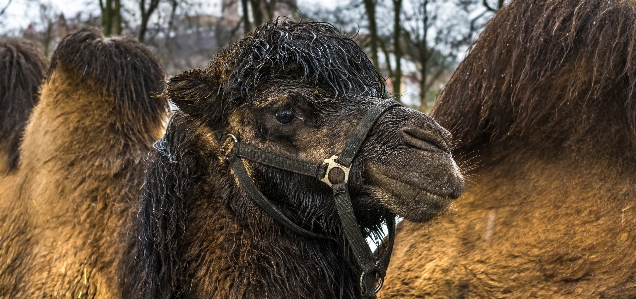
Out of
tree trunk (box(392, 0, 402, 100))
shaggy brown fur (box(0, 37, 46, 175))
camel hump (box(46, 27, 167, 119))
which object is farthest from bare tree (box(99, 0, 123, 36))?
camel hump (box(46, 27, 167, 119))

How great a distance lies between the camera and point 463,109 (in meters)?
3.59

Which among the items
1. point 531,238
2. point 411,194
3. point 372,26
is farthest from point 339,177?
point 372,26

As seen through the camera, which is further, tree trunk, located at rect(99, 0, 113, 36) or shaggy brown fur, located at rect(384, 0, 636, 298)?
tree trunk, located at rect(99, 0, 113, 36)

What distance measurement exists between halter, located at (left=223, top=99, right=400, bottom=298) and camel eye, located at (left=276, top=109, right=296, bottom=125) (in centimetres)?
12

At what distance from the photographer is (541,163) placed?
336 cm

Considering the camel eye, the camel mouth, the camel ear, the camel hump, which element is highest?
the camel hump

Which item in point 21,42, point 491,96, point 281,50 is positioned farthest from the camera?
point 21,42

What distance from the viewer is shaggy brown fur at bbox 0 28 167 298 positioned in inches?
136

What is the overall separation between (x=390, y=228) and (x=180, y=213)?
2.66 ft

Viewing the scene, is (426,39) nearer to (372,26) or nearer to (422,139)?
(372,26)

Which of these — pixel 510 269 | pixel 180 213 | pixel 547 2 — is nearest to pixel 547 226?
pixel 510 269

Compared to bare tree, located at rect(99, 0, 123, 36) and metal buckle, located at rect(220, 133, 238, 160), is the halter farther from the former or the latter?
bare tree, located at rect(99, 0, 123, 36)

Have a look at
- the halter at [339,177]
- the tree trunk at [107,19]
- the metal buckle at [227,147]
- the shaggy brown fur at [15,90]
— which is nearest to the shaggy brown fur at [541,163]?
the halter at [339,177]

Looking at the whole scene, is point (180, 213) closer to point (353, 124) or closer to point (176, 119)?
point (176, 119)
